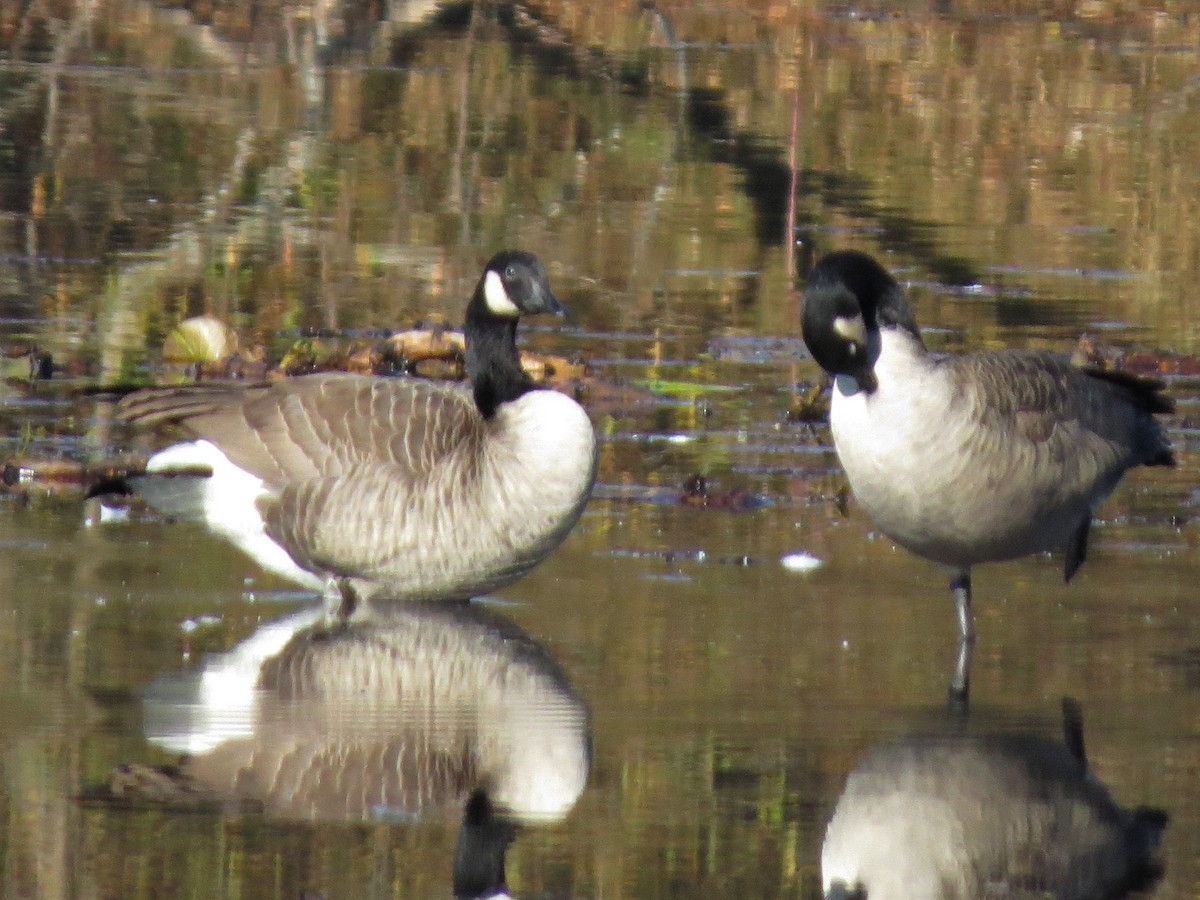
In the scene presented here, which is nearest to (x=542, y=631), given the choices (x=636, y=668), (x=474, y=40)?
(x=636, y=668)

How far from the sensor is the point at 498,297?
7961 millimetres

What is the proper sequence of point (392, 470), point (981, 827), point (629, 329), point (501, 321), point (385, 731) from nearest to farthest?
point (981, 827) → point (385, 731) → point (392, 470) → point (501, 321) → point (629, 329)

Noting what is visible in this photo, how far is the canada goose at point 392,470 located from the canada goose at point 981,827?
6.00ft

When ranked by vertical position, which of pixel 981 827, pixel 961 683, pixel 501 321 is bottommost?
pixel 981 827

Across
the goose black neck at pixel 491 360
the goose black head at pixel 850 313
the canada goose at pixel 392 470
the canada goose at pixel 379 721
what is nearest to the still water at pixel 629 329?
the canada goose at pixel 379 721

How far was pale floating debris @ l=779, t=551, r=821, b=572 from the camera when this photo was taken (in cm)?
766

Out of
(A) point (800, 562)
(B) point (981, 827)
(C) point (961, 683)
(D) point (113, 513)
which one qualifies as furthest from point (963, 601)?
(D) point (113, 513)

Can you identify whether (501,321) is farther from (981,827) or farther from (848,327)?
(981,827)

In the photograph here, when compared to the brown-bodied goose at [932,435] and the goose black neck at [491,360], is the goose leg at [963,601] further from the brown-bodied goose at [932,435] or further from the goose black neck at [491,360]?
the goose black neck at [491,360]

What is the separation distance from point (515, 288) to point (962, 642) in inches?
81.3

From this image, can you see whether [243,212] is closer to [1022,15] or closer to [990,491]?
[990,491]

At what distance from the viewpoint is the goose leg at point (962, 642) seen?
20.7 feet

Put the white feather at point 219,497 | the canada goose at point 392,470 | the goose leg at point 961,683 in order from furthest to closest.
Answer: the white feather at point 219,497, the canada goose at point 392,470, the goose leg at point 961,683

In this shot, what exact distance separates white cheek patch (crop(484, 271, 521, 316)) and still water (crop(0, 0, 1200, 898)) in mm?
854
